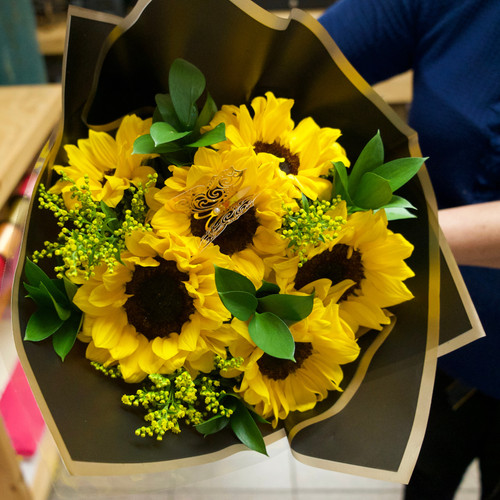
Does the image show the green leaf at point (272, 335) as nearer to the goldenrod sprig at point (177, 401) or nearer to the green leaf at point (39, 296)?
the goldenrod sprig at point (177, 401)

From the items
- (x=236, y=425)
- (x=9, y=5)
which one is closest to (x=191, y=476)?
(x=236, y=425)

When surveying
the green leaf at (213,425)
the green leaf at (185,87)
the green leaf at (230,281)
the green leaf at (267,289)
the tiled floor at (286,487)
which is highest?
the green leaf at (185,87)

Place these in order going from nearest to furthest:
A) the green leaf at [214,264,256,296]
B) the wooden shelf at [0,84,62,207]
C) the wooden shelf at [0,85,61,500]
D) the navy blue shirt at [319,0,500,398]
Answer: the green leaf at [214,264,256,296] → the wooden shelf at [0,85,61,500] → the navy blue shirt at [319,0,500,398] → the wooden shelf at [0,84,62,207]

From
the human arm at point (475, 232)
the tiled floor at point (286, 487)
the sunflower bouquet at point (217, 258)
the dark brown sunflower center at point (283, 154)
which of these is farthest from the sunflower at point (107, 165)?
the tiled floor at point (286, 487)

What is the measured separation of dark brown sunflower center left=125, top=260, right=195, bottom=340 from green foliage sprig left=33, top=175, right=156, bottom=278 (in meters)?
0.04

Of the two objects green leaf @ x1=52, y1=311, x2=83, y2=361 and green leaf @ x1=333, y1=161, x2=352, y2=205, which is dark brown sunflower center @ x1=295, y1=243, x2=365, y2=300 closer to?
green leaf @ x1=333, y1=161, x2=352, y2=205

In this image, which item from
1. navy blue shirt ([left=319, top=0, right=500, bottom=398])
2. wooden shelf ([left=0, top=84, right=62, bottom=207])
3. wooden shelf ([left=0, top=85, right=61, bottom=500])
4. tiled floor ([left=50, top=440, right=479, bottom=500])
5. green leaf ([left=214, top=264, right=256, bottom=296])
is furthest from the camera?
tiled floor ([left=50, top=440, right=479, bottom=500])

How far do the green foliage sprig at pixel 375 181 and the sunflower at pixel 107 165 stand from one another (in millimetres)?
209

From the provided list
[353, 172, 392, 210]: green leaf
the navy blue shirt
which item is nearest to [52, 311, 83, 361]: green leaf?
[353, 172, 392, 210]: green leaf

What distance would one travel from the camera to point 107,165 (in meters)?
0.55

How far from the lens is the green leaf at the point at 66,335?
0.53 metres

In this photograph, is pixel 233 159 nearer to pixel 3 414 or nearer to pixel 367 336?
pixel 367 336

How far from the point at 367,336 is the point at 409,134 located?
24 cm

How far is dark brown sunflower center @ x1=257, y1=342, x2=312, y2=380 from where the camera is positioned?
0.55 meters
